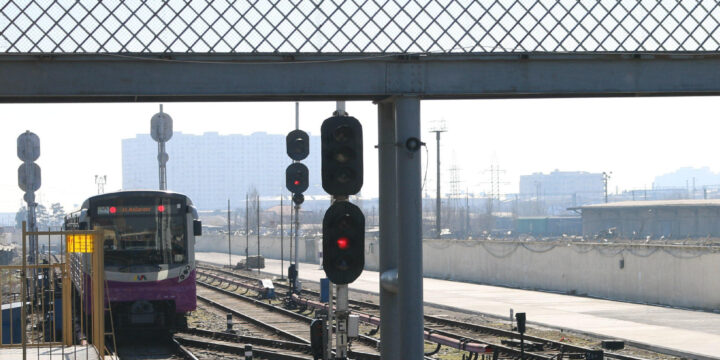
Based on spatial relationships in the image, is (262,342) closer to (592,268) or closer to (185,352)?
(185,352)

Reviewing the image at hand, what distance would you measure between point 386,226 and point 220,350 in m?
12.3

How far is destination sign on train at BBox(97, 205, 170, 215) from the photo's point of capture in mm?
21375

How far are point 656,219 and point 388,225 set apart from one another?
114470 millimetres

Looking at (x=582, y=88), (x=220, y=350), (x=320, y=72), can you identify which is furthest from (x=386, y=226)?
(x=220, y=350)

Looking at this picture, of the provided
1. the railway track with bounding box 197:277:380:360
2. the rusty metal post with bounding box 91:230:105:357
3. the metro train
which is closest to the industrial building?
the railway track with bounding box 197:277:380:360

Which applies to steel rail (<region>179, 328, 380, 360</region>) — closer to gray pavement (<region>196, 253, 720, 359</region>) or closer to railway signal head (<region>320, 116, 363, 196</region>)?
gray pavement (<region>196, 253, 720, 359</region>)

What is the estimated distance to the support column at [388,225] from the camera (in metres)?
9.81

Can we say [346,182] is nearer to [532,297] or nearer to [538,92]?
[538,92]

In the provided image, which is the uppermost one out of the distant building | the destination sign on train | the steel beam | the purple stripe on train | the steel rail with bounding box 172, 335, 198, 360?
the steel beam

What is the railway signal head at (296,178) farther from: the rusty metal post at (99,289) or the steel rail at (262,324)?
the rusty metal post at (99,289)

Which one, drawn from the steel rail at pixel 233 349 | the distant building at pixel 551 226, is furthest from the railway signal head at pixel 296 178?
the distant building at pixel 551 226

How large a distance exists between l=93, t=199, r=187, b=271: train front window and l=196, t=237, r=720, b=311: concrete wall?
1679 cm

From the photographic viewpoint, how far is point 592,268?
36.4 metres

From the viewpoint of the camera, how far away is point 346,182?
9.55 meters
